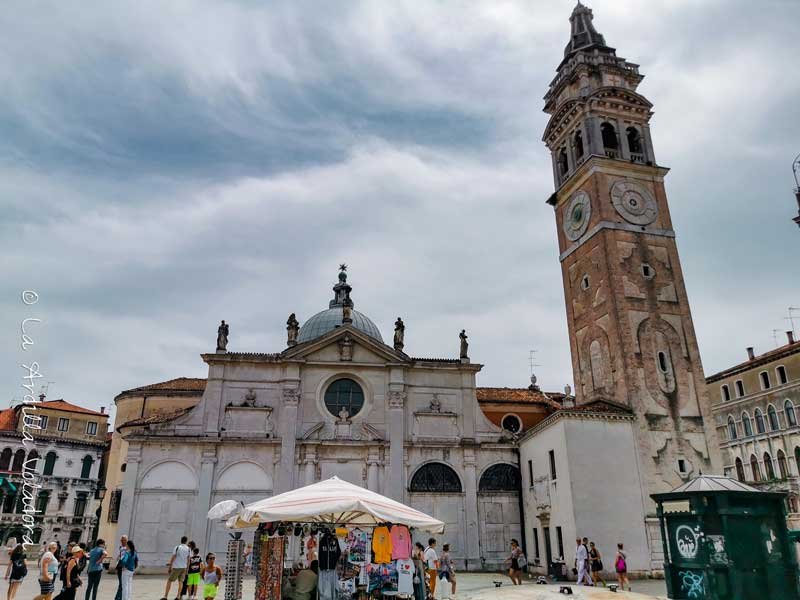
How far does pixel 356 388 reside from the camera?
3098 cm

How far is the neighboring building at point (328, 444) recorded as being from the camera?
27.7 meters

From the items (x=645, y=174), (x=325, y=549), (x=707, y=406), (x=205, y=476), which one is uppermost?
(x=645, y=174)

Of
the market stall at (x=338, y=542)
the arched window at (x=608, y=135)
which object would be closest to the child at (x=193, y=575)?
the market stall at (x=338, y=542)

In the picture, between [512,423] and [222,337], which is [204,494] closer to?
[222,337]

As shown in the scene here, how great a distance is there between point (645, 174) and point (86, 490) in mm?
51651

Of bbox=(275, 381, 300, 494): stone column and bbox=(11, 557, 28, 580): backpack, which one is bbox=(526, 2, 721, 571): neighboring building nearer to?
bbox=(275, 381, 300, 494): stone column

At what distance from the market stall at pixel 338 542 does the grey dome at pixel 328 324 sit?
84.8 feet

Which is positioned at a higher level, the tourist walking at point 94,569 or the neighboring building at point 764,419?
the neighboring building at point 764,419

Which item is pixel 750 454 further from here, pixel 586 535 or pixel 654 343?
pixel 586 535

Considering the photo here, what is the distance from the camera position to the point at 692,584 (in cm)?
1244

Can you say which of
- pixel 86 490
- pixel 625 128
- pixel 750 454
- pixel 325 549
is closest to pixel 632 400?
pixel 625 128

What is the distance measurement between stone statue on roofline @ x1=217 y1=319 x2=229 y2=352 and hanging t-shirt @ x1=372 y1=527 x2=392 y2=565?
19158 mm

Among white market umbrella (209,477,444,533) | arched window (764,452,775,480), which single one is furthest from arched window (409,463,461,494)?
arched window (764,452,775,480)

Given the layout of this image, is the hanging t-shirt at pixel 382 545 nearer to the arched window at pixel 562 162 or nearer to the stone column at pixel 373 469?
the stone column at pixel 373 469
